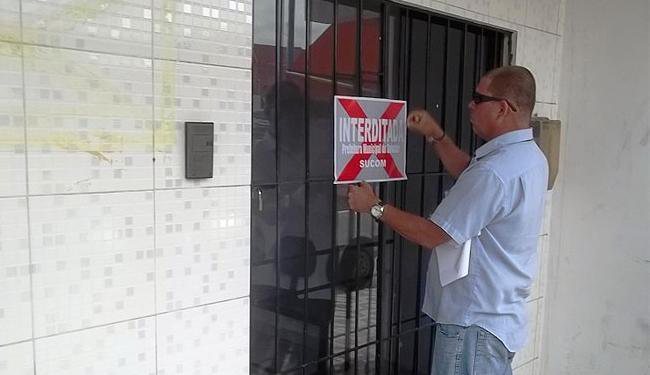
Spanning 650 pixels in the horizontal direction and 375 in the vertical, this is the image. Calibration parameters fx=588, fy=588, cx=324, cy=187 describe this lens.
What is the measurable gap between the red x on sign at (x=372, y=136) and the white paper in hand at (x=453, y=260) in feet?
1.74

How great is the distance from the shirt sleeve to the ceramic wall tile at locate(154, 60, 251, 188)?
0.74 metres

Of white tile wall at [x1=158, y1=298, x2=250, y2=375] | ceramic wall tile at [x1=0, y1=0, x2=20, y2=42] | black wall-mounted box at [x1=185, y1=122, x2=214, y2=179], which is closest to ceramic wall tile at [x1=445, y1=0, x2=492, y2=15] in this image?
black wall-mounted box at [x1=185, y1=122, x2=214, y2=179]

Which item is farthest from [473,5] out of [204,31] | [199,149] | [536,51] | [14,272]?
[14,272]

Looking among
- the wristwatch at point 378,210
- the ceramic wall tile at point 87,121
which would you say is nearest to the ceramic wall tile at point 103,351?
the ceramic wall tile at point 87,121

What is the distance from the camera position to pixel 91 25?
1654mm

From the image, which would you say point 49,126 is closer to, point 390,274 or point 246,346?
point 246,346

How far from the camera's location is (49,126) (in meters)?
1.59

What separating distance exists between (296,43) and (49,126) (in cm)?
105

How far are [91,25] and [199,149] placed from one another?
1.59 feet

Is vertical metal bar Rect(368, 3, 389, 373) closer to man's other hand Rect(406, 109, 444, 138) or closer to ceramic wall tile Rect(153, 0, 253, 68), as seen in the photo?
man's other hand Rect(406, 109, 444, 138)

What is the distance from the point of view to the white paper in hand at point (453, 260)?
2.23 metres

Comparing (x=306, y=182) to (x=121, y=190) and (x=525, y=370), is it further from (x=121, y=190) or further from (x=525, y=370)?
(x=525, y=370)

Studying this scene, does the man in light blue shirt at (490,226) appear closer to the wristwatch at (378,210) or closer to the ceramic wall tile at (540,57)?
the wristwatch at (378,210)

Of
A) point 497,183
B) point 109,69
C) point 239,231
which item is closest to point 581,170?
point 497,183
